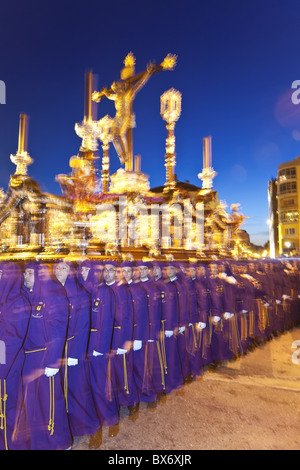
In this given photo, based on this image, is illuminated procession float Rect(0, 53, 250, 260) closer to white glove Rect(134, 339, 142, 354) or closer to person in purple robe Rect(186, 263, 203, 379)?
person in purple robe Rect(186, 263, 203, 379)

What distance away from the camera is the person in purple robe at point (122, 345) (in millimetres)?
4160

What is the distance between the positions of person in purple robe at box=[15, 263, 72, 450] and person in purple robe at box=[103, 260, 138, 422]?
0.92m

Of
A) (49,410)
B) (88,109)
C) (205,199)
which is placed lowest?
→ (49,410)

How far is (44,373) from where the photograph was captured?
329 cm

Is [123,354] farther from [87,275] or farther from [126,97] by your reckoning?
[126,97]

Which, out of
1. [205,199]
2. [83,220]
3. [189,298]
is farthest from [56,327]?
[205,199]

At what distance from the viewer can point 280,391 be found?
5.04 m

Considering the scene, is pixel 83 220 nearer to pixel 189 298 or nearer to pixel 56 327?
pixel 189 298

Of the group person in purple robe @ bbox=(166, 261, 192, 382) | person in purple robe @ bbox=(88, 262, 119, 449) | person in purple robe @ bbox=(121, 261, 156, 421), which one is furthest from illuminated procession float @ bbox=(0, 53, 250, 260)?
person in purple robe @ bbox=(88, 262, 119, 449)

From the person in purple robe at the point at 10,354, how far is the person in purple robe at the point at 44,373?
8cm

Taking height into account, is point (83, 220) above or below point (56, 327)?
above

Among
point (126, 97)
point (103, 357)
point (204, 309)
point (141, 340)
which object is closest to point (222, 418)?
point (141, 340)

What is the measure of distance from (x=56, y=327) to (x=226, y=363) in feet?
14.6

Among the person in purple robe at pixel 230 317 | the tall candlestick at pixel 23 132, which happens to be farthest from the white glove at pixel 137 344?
the tall candlestick at pixel 23 132
